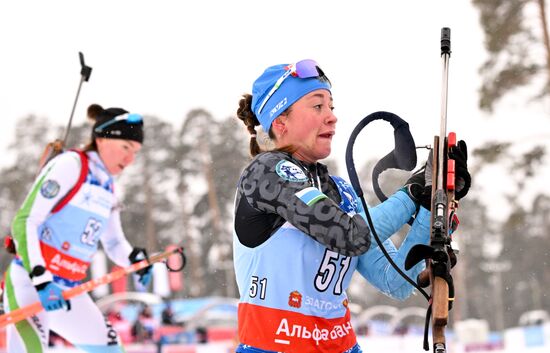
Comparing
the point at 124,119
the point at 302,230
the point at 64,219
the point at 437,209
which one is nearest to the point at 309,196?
the point at 302,230

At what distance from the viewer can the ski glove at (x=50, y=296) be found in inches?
193

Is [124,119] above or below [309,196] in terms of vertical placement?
above

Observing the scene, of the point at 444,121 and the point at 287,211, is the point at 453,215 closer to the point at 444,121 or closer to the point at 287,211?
the point at 444,121

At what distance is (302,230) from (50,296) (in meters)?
2.99

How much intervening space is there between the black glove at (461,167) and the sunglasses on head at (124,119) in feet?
12.5

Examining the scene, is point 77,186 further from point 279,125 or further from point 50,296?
point 279,125

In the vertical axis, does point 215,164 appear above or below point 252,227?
above

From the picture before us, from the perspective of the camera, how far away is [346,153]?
2549mm

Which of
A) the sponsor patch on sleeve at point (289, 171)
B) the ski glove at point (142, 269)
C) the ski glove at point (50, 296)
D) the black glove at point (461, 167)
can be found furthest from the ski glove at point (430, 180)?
the ski glove at point (142, 269)

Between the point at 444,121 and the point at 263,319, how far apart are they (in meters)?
0.86

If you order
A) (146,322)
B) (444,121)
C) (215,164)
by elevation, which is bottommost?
(146,322)

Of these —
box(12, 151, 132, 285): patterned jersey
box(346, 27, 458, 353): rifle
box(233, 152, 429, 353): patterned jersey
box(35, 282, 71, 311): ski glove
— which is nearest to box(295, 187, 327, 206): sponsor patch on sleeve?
box(233, 152, 429, 353): patterned jersey

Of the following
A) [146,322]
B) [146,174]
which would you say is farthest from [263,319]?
[146,174]

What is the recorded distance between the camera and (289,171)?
8.11 feet
